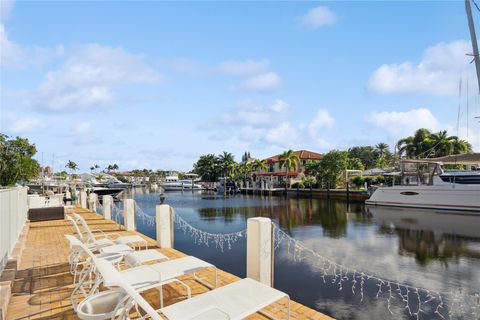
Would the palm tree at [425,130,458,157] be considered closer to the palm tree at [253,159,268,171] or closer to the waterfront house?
the waterfront house

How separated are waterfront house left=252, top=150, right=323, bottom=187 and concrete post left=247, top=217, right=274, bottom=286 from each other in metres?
53.7

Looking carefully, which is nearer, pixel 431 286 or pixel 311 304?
pixel 311 304

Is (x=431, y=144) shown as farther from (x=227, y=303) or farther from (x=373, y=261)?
(x=227, y=303)

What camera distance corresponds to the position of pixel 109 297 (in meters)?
3.40

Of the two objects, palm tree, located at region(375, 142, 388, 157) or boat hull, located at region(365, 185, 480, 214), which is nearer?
boat hull, located at region(365, 185, 480, 214)

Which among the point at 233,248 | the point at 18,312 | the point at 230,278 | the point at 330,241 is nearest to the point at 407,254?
the point at 330,241

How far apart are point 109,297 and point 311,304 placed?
6087 mm

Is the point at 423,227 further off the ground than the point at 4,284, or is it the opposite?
the point at 4,284

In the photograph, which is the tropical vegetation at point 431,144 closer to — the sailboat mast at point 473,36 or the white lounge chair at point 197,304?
the sailboat mast at point 473,36

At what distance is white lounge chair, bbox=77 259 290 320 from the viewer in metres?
2.98

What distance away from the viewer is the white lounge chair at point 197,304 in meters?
2.98

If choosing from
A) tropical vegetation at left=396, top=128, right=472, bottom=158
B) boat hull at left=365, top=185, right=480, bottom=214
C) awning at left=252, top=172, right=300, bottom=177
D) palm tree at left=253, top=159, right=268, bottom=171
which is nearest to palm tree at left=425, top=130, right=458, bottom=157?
tropical vegetation at left=396, top=128, right=472, bottom=158

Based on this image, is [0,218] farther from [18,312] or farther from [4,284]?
[18,312]

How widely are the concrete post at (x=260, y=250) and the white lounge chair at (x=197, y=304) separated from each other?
1.22 meters
